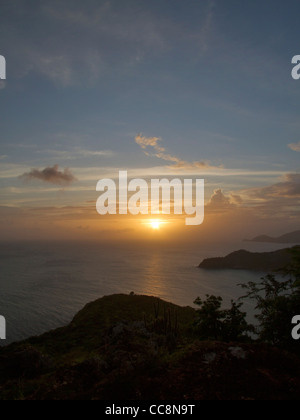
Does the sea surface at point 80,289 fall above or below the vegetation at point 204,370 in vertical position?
below

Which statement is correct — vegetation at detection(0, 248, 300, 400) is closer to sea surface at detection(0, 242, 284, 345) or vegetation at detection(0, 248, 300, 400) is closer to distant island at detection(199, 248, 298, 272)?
sea surface at detection(0, 242, 284, 345)

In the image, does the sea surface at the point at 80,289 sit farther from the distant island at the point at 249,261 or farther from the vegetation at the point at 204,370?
the vegetation at the point at 204,370

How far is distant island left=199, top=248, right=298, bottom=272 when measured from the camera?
15250 cm

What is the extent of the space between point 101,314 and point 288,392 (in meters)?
45.7

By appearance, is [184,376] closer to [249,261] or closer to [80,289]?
[80,289]

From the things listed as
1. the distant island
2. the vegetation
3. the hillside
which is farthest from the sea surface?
the hillside

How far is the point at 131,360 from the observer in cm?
1174

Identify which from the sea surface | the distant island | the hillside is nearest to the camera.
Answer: the hillside

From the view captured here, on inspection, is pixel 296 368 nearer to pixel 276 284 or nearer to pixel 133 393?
pixel 133 393

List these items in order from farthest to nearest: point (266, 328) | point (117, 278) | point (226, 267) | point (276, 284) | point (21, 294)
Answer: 1. point (226, 267)
2. point (117, 278)
3. point (21, 294)
4. point (276, 284)
5. point (266, 328)

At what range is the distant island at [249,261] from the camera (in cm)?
15250

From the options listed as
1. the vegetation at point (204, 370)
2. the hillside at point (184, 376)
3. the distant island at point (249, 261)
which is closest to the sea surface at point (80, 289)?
the distant island at point (249, 261)

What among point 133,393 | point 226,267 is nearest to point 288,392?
point 133,393

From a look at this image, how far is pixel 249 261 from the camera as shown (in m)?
166
